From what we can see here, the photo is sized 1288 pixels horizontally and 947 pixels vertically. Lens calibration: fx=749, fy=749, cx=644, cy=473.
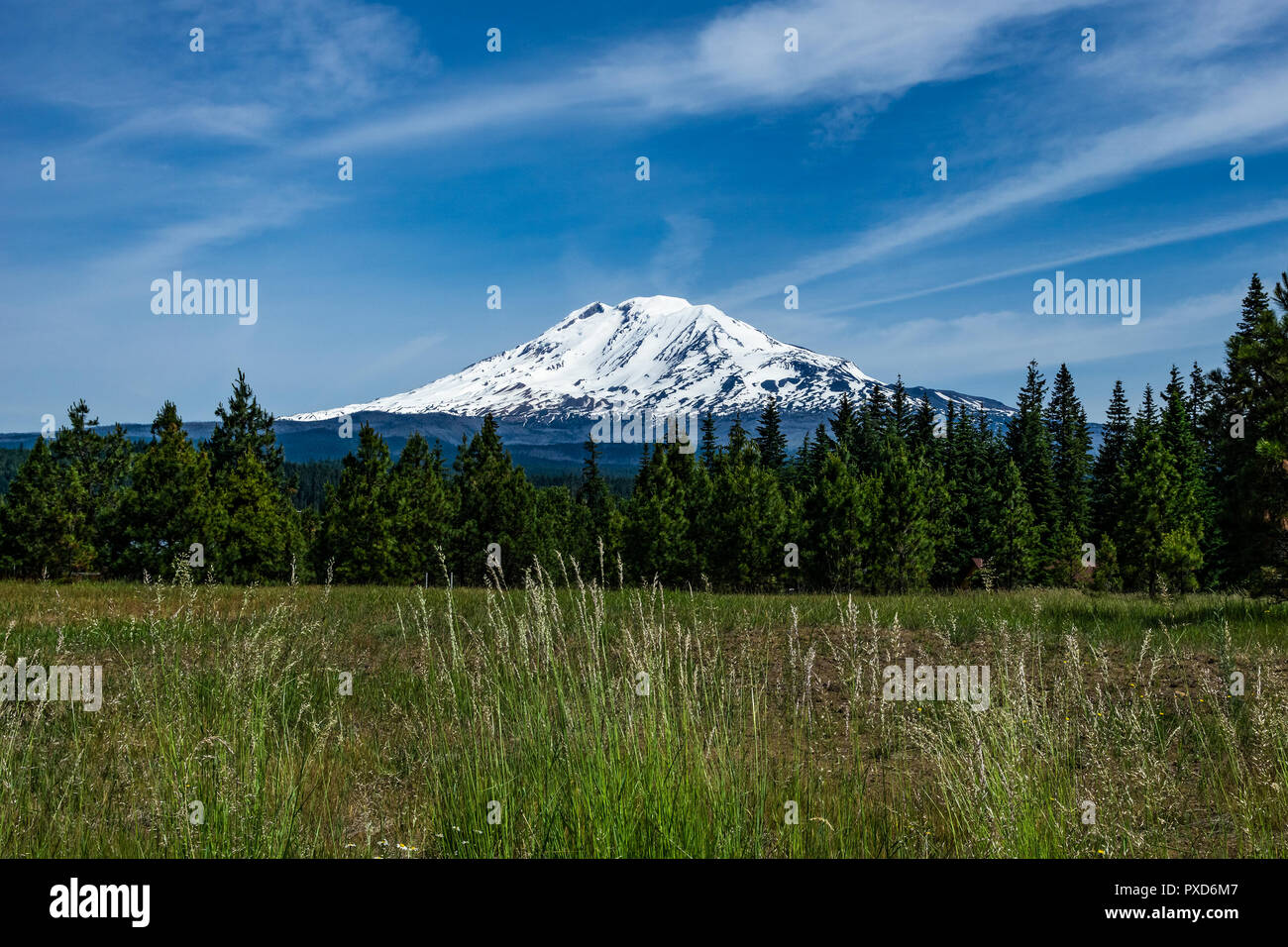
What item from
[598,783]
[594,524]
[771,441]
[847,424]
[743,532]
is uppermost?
[847,424]

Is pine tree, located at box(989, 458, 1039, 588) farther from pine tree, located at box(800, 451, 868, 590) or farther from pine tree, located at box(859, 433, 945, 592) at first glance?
pine tree, located at box(800, 451, 868, 590)

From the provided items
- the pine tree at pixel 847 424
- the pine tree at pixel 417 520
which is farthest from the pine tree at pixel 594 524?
the pine tree at pixel 847 424

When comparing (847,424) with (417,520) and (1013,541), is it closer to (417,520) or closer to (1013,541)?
(1013,541)

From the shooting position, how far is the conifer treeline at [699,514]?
1307 inches

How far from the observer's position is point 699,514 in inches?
1508

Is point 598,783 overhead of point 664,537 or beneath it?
overhead

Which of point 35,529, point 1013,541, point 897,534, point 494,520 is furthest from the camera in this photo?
point 1013,541

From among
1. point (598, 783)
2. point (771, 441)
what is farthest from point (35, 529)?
point (771, 441)

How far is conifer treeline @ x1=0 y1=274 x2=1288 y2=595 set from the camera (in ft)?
109

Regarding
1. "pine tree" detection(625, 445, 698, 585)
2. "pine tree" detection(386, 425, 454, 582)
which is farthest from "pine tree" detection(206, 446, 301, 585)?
"pine tree" detection(625, 445, 698, 585)

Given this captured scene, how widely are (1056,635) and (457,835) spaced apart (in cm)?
1211
